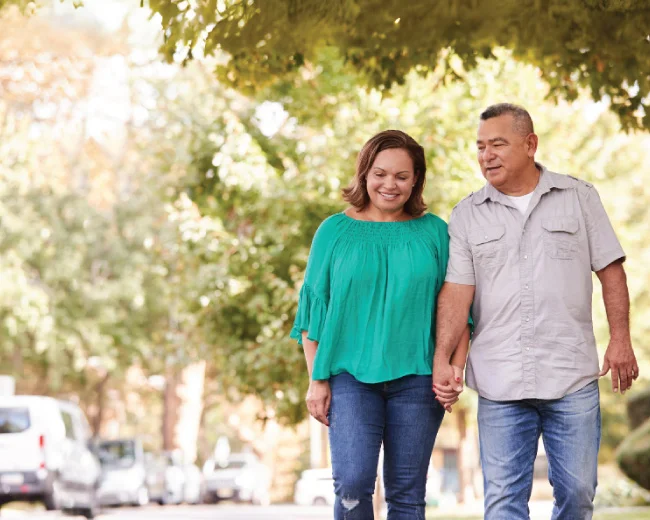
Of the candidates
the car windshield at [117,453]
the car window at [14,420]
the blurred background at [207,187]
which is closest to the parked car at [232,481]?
the blurred background at [207,187]

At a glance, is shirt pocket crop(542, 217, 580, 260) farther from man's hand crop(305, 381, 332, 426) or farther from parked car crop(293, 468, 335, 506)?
parked car crop(293, 468, 335, 506)

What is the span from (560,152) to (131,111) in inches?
657

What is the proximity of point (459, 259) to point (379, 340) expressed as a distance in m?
0.49

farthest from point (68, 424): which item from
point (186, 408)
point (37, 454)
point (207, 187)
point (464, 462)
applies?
point (464, 462)

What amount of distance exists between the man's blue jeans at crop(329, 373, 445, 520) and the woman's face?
74 cm

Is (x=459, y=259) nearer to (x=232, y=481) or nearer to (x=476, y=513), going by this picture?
(x=476, y=513)

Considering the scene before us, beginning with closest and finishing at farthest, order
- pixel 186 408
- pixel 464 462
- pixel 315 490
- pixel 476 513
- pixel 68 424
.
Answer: pixel 68 424 < pixel 476 513 < pixel 186 408 < pixel 464 462 < pixel 315 490

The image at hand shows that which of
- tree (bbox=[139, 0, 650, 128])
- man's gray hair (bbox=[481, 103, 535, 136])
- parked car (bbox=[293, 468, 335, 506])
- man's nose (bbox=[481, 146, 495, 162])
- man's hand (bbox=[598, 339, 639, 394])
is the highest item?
tree (bbox=[139, 0, 650, 128])

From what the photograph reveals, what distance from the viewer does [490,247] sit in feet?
16.6

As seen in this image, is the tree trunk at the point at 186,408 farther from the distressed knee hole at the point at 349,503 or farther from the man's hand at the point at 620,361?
the man's hand at the point at 620,361

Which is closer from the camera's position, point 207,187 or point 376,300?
point 376,300

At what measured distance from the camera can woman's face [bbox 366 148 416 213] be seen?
5066 mm

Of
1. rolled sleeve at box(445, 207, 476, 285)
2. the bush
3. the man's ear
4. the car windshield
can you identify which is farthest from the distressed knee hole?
the car windshield

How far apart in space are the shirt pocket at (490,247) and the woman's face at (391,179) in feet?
1.14
